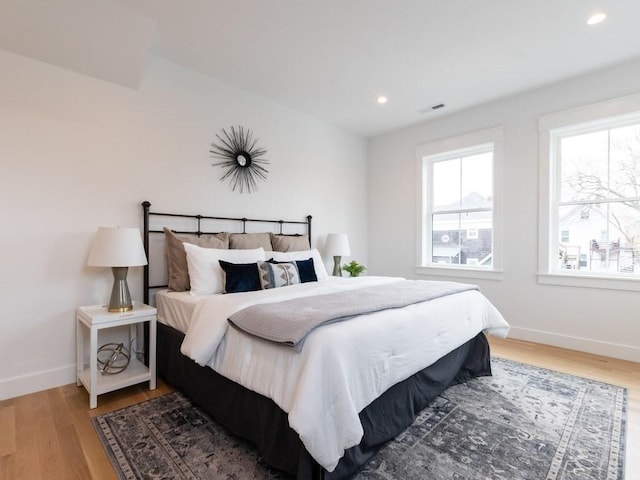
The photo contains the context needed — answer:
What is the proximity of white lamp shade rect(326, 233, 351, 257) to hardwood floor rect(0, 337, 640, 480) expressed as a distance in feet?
7.54

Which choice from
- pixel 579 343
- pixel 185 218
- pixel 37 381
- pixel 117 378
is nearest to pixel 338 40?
pixel 185 218

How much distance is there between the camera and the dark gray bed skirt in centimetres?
143

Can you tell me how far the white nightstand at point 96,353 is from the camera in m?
2.09

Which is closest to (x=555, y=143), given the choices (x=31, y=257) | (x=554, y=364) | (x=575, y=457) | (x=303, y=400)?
(x=554, y=364)

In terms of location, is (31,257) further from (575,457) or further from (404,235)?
(404,235)

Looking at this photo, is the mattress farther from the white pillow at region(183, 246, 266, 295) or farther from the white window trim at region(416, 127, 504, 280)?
the white window trim at region(416, 127, 504, 280)

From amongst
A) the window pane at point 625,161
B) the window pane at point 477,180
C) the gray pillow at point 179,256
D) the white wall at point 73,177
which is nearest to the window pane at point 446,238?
the window pane at point 477,180

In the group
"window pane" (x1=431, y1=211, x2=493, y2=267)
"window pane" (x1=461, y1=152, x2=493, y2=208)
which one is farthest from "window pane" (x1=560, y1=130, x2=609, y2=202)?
"window pane" (x1=431, y1=211, x2=493, y2=267)

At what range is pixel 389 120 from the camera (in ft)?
14.3

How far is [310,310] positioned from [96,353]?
146 centimetres

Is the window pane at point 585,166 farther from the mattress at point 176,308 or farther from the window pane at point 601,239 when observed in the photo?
the mattress at point 176,308

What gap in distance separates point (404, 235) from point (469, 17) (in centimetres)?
274

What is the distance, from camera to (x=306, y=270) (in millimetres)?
3025

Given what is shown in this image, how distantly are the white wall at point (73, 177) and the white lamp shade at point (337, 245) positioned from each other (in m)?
1.27
